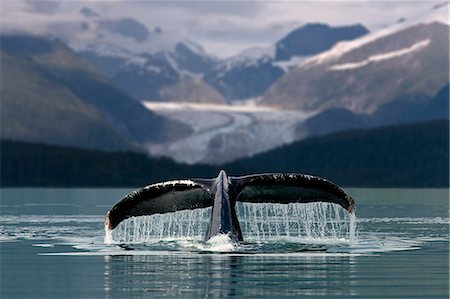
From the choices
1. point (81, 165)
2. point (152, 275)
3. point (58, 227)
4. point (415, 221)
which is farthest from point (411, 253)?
point (81, 165)

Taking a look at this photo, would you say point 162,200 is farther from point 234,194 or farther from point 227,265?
point 227,265

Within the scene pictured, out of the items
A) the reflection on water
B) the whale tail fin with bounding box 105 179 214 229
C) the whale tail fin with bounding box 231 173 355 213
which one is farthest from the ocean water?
the whale tail fin with bounding box 105 179 214 229

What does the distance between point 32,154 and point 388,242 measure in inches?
5816

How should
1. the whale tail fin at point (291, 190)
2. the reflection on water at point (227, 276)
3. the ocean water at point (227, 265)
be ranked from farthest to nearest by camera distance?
the whale tail fin at point (291, 190), the ocean water at point (227, 265), the reflection on water at point (227, 276)

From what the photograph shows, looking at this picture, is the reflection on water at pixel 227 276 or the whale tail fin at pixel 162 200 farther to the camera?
the whale tail fin at pixel 162 200

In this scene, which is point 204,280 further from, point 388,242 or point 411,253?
point 388,242

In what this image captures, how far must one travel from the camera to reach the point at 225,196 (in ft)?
82.8

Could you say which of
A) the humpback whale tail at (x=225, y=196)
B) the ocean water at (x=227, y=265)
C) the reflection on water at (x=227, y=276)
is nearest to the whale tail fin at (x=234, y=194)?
the humpback whale tail at (x=225, y=196)

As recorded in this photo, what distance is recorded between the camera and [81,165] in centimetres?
17488

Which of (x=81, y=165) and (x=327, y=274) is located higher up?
(x=81, y=165)

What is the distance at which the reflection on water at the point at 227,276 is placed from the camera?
1997 centimetres

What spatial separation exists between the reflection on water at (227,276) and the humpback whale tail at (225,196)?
918mm

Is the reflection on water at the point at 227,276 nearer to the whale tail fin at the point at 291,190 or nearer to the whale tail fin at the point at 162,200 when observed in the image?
the whale tail fin at the point at 162,200

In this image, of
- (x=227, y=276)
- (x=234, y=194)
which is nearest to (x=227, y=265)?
(x=227, y=276)
